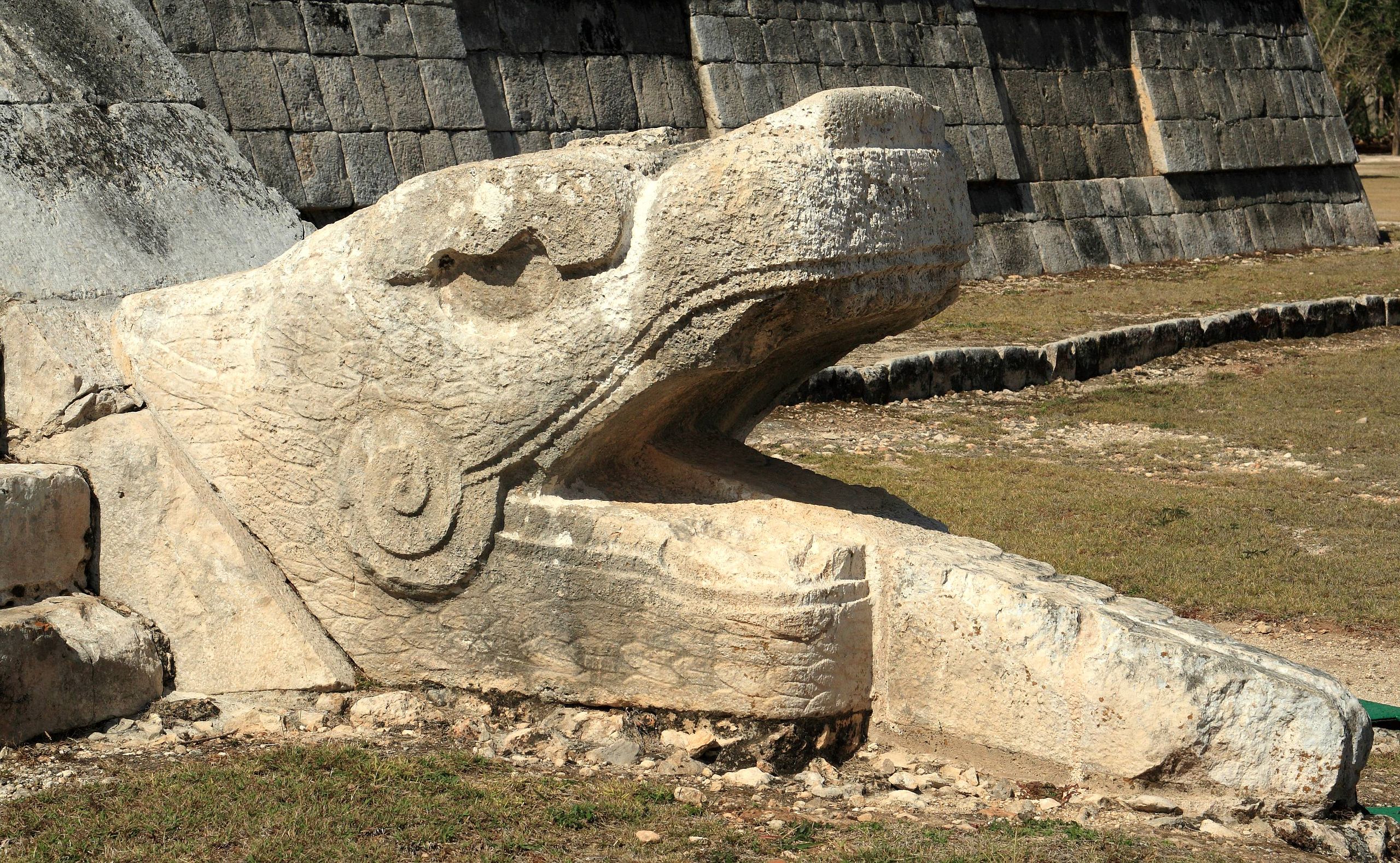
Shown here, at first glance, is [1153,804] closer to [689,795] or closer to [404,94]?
[689,795]

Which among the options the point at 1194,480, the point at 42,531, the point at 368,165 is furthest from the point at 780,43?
the point at 42,531

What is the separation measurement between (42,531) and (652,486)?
61.7 inches

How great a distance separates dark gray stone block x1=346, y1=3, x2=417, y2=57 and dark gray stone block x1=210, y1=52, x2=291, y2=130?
0.71m

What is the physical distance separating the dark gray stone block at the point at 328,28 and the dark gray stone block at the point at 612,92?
2.10 m

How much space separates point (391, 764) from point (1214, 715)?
1.83 metres

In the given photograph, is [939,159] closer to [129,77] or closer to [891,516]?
[891,516]

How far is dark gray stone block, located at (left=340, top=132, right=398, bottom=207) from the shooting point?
32.2 ft

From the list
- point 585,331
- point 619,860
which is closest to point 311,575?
point 585,331

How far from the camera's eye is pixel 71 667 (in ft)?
12.0

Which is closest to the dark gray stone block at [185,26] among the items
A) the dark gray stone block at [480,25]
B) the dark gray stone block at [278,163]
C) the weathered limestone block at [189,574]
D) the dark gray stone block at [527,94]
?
the dark gray stone block at [278,163]

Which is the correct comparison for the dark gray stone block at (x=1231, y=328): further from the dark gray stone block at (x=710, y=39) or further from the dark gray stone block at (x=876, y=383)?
the dark gray stone block at (x=710, y=39)

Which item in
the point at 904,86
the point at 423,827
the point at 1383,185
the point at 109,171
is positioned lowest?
the point at 423,827

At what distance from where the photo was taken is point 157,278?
14.9 feet

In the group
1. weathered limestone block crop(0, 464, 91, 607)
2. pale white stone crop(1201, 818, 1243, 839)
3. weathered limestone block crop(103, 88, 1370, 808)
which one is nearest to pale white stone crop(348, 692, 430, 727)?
weathered limestone block crop(103, 88, 1370, 808)
